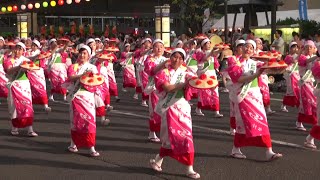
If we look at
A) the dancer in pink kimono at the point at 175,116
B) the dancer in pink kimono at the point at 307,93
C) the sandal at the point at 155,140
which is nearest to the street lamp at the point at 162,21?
the dancer in pink kimono at the point at 307,93

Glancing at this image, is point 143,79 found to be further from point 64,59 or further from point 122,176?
point 122,176

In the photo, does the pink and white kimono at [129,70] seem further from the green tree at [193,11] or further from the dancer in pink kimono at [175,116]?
the green tree at [193,11]

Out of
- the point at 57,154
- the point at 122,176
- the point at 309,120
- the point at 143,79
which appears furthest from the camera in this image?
the point at 143,79

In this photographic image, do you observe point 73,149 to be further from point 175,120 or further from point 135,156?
point 175,120

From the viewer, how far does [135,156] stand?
8617 mm

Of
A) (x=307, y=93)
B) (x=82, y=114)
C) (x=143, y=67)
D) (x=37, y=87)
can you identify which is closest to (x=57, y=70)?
(x=37, y=87)

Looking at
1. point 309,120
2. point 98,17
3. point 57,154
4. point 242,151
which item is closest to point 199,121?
point 309,120

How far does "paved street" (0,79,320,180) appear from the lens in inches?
293

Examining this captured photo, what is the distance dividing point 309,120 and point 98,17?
139 feet

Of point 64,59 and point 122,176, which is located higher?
point 64,59

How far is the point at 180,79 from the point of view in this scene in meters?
7.44

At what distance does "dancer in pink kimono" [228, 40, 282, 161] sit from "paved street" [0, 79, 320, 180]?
30cm

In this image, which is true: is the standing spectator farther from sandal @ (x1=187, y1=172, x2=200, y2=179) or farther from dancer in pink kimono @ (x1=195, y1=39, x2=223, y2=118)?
sandal @ (x1=187, y1=172, x2=200, y2=179)

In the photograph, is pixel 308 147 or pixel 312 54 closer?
pixel 308 147
